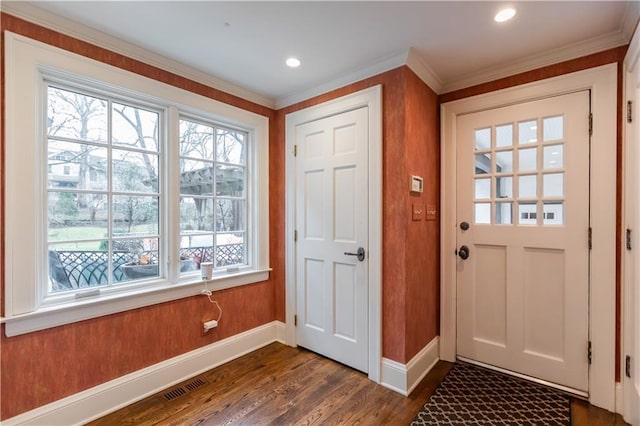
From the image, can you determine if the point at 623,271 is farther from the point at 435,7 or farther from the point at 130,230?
the point at 130,230

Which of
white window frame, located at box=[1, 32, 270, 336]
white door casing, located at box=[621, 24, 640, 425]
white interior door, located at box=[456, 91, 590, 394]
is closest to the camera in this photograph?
white window frame, located at box=[1, 32, 270, 336]

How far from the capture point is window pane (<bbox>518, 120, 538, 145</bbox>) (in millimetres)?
2189

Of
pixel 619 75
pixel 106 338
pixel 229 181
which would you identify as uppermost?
pixel 619 75

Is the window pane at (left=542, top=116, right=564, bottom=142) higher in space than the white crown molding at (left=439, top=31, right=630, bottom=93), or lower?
lower

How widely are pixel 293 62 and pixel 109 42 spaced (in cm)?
119

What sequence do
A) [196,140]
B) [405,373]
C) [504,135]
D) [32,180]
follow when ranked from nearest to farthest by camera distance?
[32,180] < [405,373] < [504,135] < [196,140]

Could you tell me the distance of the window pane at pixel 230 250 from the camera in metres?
2.68

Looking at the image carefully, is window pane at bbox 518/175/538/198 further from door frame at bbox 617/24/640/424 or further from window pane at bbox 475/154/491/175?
door frame at bbox 617/24/640/424

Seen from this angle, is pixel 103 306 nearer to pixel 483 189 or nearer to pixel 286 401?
pixel 286 401

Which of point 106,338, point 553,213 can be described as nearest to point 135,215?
point 106,338

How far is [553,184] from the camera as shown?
212cm

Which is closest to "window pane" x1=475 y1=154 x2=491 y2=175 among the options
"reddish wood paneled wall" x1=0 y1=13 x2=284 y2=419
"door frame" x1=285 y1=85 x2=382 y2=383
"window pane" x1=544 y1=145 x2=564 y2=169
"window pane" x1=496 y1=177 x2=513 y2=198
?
"window pane" x1=496 y1=177 x2=513 y2=198

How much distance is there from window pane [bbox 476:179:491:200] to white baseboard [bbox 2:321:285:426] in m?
2.29

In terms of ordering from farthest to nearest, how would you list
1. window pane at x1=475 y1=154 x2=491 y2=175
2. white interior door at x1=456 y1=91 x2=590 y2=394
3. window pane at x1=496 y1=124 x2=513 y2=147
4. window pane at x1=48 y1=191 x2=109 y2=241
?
window pane at x1=475 y1=154 x2=491 y2=175 < window pane at x1=496 y1=124 x2=513 y2=147 < white interior door at x1=456 y1=91 x2=590 y2=394 < window pane at x1=48 y1=191 x2=109 y2=241
